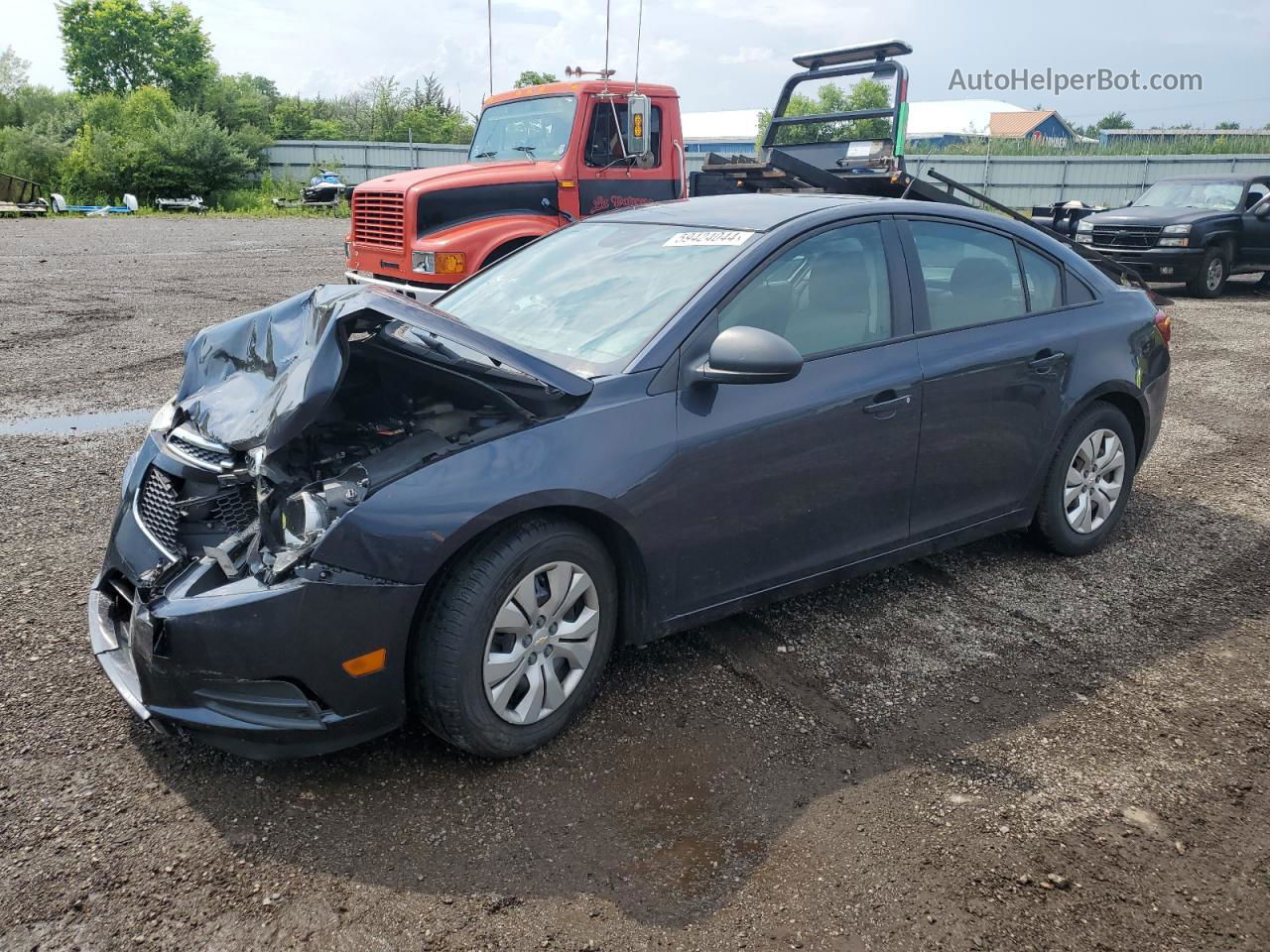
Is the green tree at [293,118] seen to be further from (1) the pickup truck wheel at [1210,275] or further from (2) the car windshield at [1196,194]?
(1) the pickup truck wheel at [1210,275]

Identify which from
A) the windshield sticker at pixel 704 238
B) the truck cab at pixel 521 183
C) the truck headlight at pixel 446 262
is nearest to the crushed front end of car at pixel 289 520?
the windshield sticker at pixel 704 238

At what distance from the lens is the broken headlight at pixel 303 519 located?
9.00 feet

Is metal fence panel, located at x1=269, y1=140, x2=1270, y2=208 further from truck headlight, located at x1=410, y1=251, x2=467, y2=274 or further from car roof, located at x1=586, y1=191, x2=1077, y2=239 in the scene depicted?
car roof, located at x1=586, y1=191, x2=1077, y2=239

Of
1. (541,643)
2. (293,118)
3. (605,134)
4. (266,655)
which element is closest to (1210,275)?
(605,134)

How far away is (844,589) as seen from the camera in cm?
435

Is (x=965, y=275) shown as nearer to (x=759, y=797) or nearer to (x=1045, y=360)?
(x=1045, y=360)

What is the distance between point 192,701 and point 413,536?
74cm

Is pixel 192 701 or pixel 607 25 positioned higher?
pixel 607 25

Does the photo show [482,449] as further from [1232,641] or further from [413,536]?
[1232,641]

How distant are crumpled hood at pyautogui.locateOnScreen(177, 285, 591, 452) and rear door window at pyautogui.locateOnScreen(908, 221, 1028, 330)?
1.72 meters

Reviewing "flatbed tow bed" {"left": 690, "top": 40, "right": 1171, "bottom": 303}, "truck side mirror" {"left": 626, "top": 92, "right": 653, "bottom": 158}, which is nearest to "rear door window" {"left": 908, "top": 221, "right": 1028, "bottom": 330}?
"flatbed tow bed" {"left": 690, "top": 40, "right": 1171, "bottom": 303}

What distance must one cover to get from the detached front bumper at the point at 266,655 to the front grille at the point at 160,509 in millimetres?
303

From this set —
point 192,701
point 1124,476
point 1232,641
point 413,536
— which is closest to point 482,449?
point 413,536

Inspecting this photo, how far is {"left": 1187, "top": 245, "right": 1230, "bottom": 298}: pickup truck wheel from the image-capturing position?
1433 centimetres
